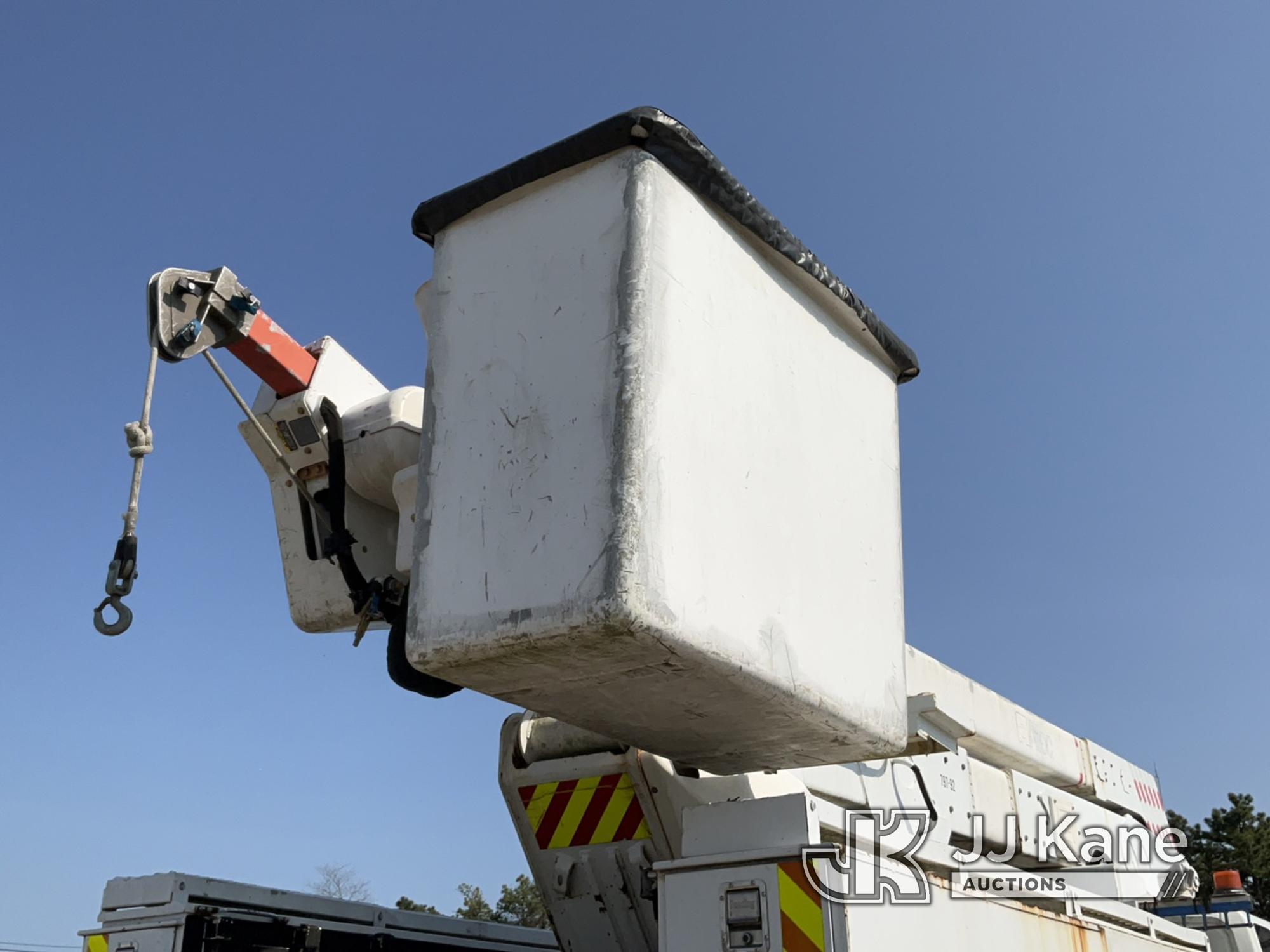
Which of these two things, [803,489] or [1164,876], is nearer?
[803,489]

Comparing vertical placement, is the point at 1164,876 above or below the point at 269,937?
above

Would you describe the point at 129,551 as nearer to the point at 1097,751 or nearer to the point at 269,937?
the point at 269,937

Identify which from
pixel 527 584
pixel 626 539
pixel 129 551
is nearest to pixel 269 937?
pixel 129 551

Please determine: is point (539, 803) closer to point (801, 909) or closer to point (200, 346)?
point (801, 909)

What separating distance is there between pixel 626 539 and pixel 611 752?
1.34 metres

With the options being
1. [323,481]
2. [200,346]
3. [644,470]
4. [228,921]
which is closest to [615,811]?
[228,921]

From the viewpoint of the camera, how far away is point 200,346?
3479 millimetres

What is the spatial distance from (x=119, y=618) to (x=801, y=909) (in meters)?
1.78

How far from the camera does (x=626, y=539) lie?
2.38 m

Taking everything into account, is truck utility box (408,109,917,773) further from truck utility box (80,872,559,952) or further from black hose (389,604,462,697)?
truck utility box (80,872,559,952)


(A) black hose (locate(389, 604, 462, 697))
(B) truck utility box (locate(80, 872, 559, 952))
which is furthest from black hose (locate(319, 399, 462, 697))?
(B) truck utility box (locate(80, 872, 559, 952))

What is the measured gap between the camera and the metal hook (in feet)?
10.1

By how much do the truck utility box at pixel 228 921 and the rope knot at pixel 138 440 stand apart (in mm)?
1171

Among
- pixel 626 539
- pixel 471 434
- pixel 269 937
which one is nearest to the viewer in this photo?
pixel 626 539
